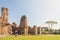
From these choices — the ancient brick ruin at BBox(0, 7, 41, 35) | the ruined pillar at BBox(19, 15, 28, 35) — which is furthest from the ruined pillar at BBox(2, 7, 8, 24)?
the ruined pillar at BBox(19, 15, 28, 35)

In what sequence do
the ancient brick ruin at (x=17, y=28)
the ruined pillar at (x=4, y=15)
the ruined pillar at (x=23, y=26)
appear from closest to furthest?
the ancient brick ruin at (x=17, y=28)
the ruined pillar at (x=23, y=26)
the ruined pillar at (x=4, y=15)

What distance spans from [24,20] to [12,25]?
6.63 m

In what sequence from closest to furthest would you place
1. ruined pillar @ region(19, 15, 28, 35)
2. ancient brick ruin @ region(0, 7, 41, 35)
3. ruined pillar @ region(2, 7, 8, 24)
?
1. ancient brick ruin @ region(0, 7, 41, 35)
2. ruined pillar @ region(19, 15, 28, 35)
3. ruined pillar @ region(2, 7, 8, 24)

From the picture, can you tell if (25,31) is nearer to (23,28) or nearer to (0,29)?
(23,28)

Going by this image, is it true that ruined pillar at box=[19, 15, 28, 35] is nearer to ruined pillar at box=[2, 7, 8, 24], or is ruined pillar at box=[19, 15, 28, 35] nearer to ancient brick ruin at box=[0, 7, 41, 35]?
ancient brick ruin at box=[0, 7, 41, 35]

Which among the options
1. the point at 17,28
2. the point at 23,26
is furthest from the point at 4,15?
the point at 23,26

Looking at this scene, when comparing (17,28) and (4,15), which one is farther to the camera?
(4,15)

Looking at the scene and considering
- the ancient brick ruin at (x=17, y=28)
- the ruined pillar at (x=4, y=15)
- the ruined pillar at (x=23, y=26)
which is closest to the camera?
the ancient brick ruin at (x=17, y=28)

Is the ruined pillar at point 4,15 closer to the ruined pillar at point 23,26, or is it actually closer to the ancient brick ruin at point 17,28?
the ancient brick ruin at point 17,28

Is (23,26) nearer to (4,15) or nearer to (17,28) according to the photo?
(17,28)

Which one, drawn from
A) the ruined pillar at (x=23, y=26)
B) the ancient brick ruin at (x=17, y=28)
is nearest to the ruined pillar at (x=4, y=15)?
the ancient brick ruin at (x=17, y=28)

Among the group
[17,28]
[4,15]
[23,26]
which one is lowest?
[17,28]

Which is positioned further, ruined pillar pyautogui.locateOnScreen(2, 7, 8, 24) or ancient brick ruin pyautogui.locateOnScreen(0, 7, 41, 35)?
ruined pillar pyautogui.locateOnScreen(2, 7, 8, 24)

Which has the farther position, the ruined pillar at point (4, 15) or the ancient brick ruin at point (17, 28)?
the ruined pillar at point (4, 15)
